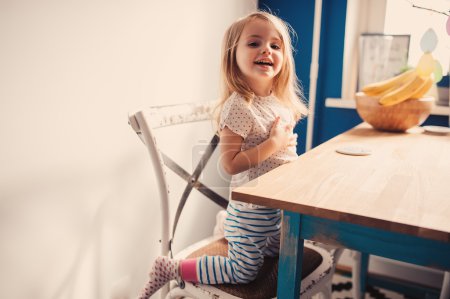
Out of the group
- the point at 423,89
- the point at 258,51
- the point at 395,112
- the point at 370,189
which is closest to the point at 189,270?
the point at 370,189

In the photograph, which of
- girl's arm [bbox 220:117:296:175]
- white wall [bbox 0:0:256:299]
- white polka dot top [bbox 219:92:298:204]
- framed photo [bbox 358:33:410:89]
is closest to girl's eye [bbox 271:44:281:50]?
white polka dot top [bbox 219:92:298:204]

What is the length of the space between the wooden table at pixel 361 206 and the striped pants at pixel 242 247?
14 cm

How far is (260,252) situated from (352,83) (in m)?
1.20

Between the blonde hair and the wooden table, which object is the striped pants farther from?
the blonde hair

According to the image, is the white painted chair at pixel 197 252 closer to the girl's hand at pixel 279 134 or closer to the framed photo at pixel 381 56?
the girl's hand at pixel 279 134

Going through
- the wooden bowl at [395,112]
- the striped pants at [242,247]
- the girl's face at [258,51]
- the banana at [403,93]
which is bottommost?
the striped pants at [242,247]

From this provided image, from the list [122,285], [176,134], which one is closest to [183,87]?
[176,134]

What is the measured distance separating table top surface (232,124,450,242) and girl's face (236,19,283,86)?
0.23 meters

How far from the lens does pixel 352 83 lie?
1786mm

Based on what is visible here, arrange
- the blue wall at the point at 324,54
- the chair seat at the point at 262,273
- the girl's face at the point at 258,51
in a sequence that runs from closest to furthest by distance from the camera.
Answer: the chair seat at the point at 262,273 → the girl's face at the point at 258,51 → the blue wall at the point at 324,54

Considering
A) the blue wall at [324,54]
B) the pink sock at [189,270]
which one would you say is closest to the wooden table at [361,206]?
the pink sock at [189,270]

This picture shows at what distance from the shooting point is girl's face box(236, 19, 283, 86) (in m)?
0.92

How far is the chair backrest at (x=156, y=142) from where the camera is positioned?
0.87 metres

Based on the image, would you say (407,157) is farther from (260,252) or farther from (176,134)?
(176,134)
